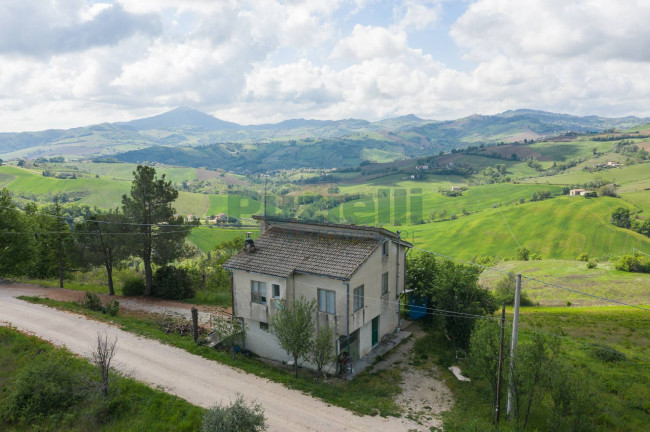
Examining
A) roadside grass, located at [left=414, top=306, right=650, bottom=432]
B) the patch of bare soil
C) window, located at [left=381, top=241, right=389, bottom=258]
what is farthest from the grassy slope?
the patch of bare soil

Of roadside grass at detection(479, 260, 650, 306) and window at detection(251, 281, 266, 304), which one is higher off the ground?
window at detection(251, 281, 266, 304)

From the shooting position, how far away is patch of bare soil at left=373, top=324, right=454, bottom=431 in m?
19.7

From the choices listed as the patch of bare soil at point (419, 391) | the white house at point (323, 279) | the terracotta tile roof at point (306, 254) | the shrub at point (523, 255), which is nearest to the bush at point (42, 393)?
the white house at point (323, 279)

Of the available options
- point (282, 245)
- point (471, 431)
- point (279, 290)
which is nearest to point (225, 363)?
point (279, 290)

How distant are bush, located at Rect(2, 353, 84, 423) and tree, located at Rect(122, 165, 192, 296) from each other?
19.6m

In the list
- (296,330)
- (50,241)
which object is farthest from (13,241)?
(296,330)

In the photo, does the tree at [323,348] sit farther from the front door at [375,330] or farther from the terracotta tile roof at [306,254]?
the front door at [375,330]

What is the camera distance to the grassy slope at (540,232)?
11412 cm

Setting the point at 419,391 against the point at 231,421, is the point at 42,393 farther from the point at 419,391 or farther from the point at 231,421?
the point at 419,391

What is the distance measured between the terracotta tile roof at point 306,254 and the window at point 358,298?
1863mm

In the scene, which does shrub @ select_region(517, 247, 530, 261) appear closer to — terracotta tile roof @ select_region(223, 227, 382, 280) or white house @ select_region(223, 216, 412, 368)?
white house @ select_region(223, 216, 412, 368)

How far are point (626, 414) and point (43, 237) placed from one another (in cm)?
5913

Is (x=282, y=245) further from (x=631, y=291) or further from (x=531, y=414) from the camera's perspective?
(x=631, y=291)

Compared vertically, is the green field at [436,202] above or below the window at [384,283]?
below
